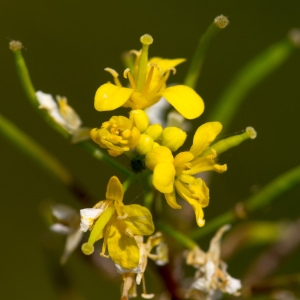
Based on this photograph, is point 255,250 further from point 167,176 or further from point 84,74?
point 167,176

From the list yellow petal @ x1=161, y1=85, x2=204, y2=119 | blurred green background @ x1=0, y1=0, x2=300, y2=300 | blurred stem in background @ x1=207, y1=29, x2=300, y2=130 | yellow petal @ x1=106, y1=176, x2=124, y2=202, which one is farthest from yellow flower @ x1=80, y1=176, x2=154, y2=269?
blurred green background @ x1=0, y1=0, x2=300, y2=300

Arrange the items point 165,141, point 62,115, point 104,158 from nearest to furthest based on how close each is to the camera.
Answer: point 165,141
point 104,158
point 62,115

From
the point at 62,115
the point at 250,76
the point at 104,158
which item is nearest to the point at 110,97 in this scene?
the point at 104,158

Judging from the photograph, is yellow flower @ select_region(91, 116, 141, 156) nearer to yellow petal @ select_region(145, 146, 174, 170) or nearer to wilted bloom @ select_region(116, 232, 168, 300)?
yellow petal @ select_region(145, 146, 174, 170)

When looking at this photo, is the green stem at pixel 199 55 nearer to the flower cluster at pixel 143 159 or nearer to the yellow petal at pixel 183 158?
the flower cluster at pixel 143 159

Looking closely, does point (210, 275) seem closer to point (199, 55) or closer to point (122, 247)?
point (122, 247)
